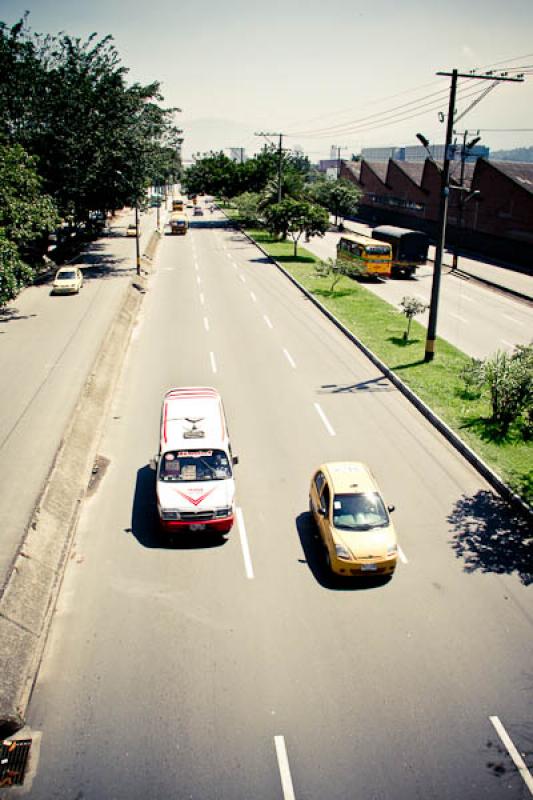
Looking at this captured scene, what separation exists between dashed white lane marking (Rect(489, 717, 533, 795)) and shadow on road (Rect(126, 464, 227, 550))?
6.61m

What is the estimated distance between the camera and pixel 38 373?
22.4 m

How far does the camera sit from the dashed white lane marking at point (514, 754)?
820 cm

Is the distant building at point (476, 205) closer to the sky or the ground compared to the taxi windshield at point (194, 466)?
closer to the sky

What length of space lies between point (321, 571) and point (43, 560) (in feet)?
19.2

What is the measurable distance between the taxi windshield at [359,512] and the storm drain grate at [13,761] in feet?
22.5

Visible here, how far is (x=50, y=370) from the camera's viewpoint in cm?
2270

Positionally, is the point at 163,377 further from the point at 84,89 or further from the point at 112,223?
the point at 112,223

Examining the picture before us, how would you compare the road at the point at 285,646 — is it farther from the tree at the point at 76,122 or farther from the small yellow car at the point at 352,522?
the tree at the point at 76,122

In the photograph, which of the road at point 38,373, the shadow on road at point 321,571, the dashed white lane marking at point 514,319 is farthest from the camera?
the dashed white lane marking at point 514,319

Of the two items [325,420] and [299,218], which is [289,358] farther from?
[299,218]

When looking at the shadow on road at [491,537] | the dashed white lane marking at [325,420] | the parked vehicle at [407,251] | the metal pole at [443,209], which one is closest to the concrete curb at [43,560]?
the dashed white lane marking at [325,420]

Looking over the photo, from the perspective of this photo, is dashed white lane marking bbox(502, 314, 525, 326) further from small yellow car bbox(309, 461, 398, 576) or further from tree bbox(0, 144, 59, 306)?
tree bbox(0, 144, 59, 306)

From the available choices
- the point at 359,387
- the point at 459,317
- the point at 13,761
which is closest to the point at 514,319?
the point at 459,317

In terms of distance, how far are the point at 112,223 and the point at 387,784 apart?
8198 centimetres
